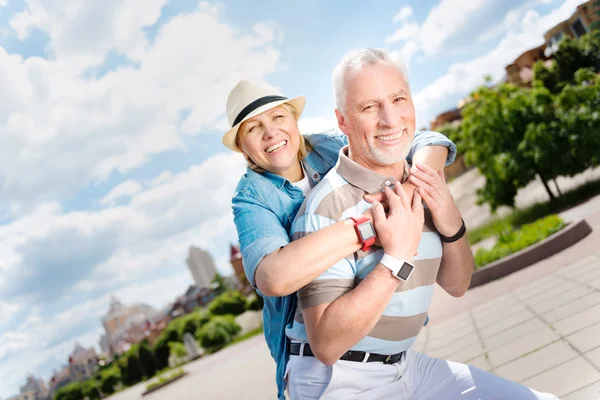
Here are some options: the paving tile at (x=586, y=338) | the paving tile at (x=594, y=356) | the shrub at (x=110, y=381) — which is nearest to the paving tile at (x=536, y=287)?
the paving tile at (x=586, y=338)

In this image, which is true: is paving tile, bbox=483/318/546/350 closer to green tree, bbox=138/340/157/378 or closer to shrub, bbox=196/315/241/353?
shrub, bbox=196/315/241/353

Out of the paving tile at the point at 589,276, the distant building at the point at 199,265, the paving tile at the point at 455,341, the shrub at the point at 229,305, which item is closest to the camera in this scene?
the paving tile at the point at 455,341

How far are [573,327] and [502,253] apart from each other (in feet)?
14.1

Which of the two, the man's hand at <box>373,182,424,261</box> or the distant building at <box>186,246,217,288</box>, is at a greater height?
the distant building at <box>186,246,217,288</box>

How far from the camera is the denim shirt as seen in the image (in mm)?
1521

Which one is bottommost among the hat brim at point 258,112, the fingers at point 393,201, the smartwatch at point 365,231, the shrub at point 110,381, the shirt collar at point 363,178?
the shrub at point 110,381

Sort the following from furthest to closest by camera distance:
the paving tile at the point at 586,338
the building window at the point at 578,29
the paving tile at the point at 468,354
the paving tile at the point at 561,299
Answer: the building window at the point at 578,29
the paving tile at the point at 561,299
the paving tile at the point at 468,354
the paving tile at the point at 586,338

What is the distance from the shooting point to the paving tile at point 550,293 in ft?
18.7

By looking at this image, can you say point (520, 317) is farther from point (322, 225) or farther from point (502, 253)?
point (322, 225)

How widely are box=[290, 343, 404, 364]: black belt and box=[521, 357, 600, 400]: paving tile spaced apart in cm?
239

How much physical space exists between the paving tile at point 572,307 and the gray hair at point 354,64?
13.7 feet

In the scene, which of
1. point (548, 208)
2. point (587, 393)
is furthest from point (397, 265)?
point (548, 208)

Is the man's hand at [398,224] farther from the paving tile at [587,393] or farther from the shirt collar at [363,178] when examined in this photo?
the paving tile at [587,393]

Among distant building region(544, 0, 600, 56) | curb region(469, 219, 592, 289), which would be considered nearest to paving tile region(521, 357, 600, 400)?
curb region(469, 219, 592, 289)
